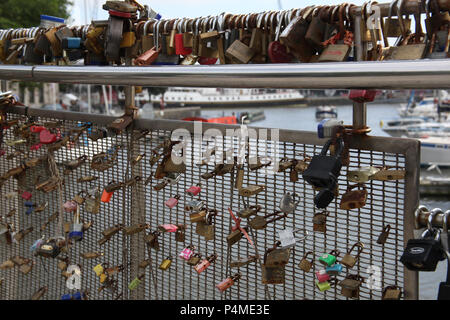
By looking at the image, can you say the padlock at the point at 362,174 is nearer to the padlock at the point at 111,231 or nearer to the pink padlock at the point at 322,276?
the pink padlock at the point at 322,276

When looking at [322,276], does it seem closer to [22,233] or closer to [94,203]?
[94,203]

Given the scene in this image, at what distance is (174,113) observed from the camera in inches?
1038

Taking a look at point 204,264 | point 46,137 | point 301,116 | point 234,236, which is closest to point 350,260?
point 234,236

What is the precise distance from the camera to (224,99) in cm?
2923

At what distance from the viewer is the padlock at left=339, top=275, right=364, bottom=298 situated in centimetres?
98

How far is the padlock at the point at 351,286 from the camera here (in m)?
0.98

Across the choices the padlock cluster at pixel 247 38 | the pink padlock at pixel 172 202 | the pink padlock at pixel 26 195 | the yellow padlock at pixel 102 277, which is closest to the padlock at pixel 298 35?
the padlock cluster at pixel 247 38

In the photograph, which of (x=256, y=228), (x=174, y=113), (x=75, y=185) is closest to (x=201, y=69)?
(x=256, y=228)

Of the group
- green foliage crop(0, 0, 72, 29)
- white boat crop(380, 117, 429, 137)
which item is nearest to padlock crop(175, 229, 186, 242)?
green foliage crop(0, 0, 72, 29)

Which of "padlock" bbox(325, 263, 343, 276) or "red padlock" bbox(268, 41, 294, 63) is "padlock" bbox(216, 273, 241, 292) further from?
"red padlock" bbox(268, 41, 294, 63)

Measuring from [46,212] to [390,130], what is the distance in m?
20.6

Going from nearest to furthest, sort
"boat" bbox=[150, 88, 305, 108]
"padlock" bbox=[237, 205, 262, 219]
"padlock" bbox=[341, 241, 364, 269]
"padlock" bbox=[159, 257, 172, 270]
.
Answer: "padlock" bbox=[341, 241, 364, 269]
"padlock" bbox=[237, 205, 262, 219]
"padlock" bbox=[159, 257, 172, 270]
"boat" bbox=[150, 88, 305, 108]
